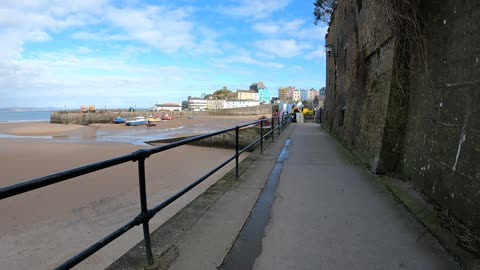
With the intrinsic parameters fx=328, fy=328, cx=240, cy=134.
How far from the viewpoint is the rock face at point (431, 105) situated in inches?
134

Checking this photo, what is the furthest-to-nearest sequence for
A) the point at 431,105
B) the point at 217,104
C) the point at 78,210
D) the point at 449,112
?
1. the point at 217,104
2. the point at 78,210
3. the point at 431,105
4. the point at 449,112

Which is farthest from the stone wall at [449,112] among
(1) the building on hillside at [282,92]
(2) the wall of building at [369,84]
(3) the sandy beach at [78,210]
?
(1) the building on hillside at [282,92]

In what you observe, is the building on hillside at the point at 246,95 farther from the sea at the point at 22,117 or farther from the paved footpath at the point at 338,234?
the paved footpath at the point at 338,234

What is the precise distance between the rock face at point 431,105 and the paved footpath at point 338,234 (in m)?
0.58

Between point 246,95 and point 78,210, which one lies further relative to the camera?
point 246,95

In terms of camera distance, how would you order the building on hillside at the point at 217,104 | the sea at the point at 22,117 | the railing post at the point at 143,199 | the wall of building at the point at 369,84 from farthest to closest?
the building on hillside at the point at 217,104, the sea at the point at 22,117, the wall of building at the point at 369,84, the railing post at the point at 143,199

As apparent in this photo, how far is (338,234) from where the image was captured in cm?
351

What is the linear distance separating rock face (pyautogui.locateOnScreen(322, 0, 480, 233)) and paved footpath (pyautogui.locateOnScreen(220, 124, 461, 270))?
1.91ft

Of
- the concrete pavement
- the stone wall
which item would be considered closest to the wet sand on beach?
the concrete pavement

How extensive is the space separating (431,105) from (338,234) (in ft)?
7.91

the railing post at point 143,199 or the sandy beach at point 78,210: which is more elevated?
the railing post at point 143,199

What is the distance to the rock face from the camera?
3407 millimetres

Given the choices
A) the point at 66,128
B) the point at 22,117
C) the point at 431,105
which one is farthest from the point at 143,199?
the point at 22,117

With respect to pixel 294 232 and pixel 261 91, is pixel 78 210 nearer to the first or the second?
pixel 294 232
